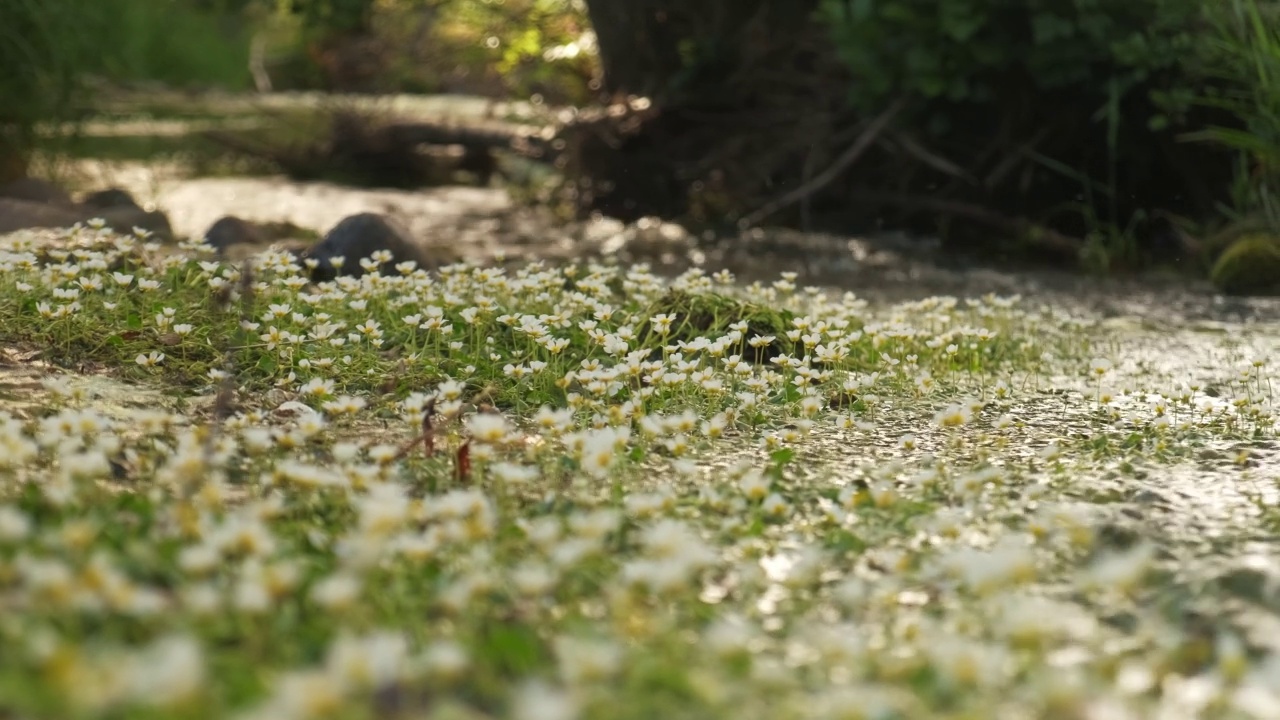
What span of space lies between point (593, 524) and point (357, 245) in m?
3.83

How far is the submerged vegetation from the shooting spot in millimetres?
1673

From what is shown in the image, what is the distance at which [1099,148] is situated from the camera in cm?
775

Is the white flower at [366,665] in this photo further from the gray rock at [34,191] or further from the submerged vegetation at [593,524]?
the gray rock at [34,191]

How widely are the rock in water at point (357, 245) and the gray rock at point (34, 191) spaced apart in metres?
2.36

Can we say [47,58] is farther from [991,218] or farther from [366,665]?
[366,665]

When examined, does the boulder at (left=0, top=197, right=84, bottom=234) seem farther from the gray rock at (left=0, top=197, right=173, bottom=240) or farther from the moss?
the moss

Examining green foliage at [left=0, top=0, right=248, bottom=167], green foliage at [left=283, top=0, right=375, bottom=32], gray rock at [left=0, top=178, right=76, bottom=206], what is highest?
green foliage at [left=283, top=0, right=375, bottom=32]

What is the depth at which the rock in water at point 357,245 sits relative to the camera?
5.53m

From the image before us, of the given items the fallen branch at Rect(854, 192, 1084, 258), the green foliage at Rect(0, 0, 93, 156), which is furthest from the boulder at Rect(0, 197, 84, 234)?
the fallen branch at Rect(854, 192, 1084, 258)

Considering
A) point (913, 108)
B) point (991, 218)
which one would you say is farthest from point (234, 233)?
point (991, 218)

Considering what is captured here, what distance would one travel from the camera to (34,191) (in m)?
7.29

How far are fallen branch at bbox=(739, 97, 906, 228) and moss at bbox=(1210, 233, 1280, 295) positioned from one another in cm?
204

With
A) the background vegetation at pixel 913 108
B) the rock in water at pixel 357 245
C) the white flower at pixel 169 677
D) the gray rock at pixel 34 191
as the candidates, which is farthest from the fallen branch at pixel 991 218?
the white flower at pixel 169 677

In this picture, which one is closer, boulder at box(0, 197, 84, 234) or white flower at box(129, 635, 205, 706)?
white flower at box(129, 635, 205, 706)
